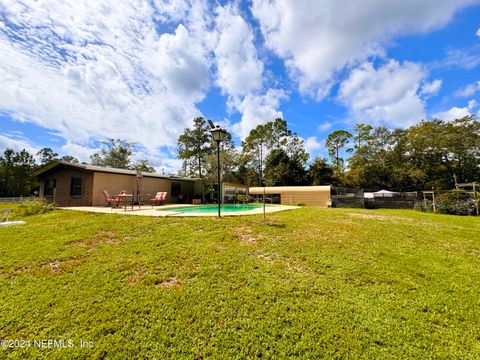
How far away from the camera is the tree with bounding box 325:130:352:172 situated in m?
33.4

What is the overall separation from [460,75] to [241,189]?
63.7ft

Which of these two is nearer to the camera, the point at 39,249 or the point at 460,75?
the point at 39,249

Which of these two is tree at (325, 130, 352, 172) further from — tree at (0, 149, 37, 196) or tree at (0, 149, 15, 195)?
tree at (0, 149, 15, 195)

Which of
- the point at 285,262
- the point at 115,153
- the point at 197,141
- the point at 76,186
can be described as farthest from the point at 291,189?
the point at 115,153

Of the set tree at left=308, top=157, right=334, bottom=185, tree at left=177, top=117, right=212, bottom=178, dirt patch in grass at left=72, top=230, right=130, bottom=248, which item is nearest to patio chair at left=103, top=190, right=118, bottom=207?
dirt patch in grass at left=72, top=230, right=130, bottom=248

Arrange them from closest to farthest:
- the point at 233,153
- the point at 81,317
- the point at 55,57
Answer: the point at 81,317, the point at 55,57, the point at 233,153

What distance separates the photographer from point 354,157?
100 ft

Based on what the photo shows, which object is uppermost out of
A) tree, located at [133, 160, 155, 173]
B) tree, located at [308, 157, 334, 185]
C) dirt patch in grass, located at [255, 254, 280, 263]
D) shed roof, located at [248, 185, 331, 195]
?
tree, located at [133, 160, 155, 173]

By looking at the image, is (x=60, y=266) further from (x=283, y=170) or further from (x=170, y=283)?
(x=283, y=170)

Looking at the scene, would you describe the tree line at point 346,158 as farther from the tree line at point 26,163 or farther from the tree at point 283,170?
the tree line at point 26,163

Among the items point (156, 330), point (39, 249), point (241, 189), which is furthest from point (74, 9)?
point (241, 189)

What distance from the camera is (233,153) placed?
1310 inches

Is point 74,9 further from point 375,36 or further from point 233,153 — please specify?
point 233,153

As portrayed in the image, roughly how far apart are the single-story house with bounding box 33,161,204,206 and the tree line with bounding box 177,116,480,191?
51.0 feet
